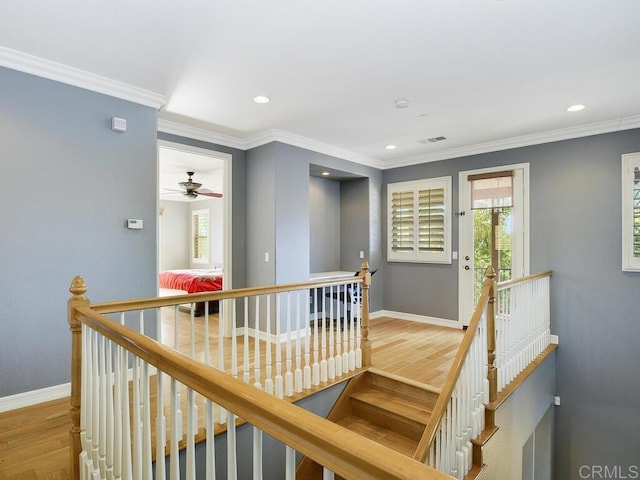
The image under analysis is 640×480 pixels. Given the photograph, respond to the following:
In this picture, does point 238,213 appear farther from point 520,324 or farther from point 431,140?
point 520,324

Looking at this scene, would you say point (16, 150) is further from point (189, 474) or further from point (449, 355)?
point (449, 355)

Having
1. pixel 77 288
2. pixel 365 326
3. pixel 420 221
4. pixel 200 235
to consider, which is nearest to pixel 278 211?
pixel 365 326

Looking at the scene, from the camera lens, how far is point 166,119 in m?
4.12

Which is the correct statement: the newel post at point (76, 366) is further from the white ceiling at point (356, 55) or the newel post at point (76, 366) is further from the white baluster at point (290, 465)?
the white ceiling at point (356, 55)

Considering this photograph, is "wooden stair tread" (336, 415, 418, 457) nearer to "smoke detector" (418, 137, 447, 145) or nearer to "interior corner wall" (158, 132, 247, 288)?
"interior corner wall" (158, 132, 247, 288)

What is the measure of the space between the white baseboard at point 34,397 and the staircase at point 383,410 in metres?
2.04

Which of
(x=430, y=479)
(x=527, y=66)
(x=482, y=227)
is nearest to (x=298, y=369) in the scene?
(x=430, y=479)

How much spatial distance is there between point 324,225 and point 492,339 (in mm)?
3730

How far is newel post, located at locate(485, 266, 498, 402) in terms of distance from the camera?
2945 mm

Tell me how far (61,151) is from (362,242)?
172 inches

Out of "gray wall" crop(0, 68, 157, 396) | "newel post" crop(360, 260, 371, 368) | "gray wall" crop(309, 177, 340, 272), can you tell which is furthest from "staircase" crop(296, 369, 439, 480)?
"gray wall" crop(309, 177, 340, 272)

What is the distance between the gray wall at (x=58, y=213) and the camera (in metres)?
2.75

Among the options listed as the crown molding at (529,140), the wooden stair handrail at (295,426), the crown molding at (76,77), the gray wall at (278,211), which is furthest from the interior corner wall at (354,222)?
the wooden stair handrail at (295,426)

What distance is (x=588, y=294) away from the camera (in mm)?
4344
